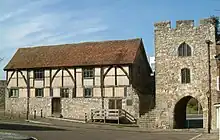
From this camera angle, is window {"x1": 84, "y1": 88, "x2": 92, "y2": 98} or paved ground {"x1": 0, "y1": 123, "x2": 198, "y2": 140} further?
window {"x1": 84, "y1": 88, "x2": 92, "y2": 98}

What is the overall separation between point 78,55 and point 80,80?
3039 millimetres

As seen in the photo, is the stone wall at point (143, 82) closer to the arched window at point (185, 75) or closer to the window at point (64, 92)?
the arched window at point (185, 75)

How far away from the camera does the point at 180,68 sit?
118 ft

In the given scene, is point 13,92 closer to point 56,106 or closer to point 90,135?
point 56,106

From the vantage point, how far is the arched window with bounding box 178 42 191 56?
117 feet

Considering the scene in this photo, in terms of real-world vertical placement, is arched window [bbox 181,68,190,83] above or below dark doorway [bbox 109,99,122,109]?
above

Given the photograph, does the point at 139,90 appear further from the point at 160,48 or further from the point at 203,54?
the point at 203,54

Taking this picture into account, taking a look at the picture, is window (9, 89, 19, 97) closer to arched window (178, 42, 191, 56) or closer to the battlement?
the battlement

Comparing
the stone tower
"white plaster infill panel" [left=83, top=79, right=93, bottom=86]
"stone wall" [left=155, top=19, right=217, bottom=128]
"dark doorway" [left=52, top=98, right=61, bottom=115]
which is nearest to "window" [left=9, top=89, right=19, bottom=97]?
"dark doorway" [left=52, top=98, right=61, bottom=115]

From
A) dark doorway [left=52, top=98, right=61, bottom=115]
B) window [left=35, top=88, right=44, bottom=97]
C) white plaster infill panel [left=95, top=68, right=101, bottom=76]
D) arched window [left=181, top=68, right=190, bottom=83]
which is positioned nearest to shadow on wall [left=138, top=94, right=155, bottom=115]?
white plaster infill panel [left=95, top=68, right=101, bottom=76]

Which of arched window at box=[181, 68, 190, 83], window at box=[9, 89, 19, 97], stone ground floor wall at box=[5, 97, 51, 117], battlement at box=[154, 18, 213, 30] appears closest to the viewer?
battlement at box=[154, 18, 213, 30]

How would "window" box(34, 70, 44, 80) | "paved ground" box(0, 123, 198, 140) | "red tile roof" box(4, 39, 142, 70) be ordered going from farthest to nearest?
"window" box(34, 70, 44, 80) < "red tile roof" box(4, 39, 142, 70) < "paved ground" box(0, 123, 198, 140)

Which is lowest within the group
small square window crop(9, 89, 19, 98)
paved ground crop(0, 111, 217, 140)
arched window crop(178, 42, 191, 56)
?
paved ground crop(0, 111, 217, 140)

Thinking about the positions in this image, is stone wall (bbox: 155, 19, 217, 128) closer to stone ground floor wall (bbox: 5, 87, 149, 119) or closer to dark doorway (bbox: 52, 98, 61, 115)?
stone ground floor wall (bbox: 5, 87, 149, 119)
